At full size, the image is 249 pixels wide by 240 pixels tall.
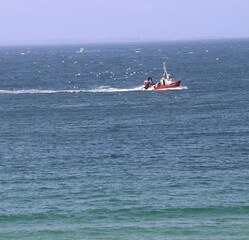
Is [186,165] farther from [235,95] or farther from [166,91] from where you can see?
[166,91]

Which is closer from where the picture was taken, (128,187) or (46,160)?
(128,187)

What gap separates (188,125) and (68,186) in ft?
111

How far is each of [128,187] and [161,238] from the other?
1339 centimetres

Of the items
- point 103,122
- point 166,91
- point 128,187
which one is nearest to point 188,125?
point 103,122

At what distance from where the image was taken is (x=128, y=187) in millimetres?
56906

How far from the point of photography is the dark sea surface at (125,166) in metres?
47.7

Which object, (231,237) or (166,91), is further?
(166,91)

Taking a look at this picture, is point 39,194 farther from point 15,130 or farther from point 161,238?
point 15,130

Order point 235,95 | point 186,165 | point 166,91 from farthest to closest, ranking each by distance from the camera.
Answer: point 166,91, point 235,95, point 186,165

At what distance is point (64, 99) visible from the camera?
120750 mm

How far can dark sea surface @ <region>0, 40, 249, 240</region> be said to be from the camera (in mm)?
47744

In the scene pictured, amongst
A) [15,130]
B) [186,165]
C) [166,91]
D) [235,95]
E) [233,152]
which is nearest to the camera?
[186,165]

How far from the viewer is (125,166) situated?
65.1 metres

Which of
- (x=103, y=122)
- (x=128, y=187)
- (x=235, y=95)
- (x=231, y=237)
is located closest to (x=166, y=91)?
(x=235, y=95)
